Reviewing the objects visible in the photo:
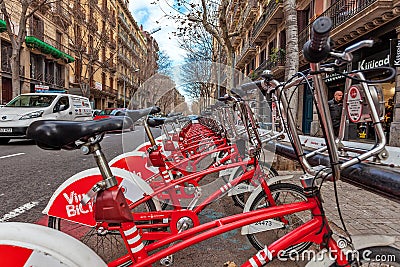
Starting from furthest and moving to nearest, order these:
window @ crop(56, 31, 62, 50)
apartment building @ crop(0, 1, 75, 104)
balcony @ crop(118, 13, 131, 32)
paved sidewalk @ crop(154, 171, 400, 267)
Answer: balcony @ crop(118, 13, 131, 32), window @ crop(56, 31, 62, 50), apartment building @ crop(0, 1, 75, 104), paved sidewalk @ crop(154, 171, 400, 267)

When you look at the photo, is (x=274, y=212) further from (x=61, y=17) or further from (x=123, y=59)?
(x=123, y=59)

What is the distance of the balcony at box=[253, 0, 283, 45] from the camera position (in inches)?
686

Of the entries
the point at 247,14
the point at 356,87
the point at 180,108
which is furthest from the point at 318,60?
the point at 247,14

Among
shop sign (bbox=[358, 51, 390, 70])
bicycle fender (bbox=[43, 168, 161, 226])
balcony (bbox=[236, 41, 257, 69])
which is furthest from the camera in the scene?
balcony (bbox=[236, 41, 257, 69])

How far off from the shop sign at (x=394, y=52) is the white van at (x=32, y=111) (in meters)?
10.4

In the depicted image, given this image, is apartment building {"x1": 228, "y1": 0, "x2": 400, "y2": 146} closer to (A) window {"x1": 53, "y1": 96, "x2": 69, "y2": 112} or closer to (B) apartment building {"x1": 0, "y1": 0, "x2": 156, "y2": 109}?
(A) window {"x1": 53, "y1": 96, "x2": 69, "y2": 112}

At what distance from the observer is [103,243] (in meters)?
2.42

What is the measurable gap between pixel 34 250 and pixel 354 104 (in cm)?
156

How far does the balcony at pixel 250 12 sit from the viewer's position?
2484cm

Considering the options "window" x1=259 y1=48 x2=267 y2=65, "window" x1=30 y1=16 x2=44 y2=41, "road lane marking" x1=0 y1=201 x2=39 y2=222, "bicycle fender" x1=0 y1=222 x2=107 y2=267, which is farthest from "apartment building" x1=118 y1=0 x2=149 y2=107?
"bicycle fender" x1=0 y1=222 x2=107 y2=267

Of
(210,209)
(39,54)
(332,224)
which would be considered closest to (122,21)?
(39,54)

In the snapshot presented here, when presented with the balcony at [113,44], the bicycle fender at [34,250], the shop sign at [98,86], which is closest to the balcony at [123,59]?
the balcony at [113,44]

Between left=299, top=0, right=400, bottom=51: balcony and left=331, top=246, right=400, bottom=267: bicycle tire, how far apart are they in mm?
8601

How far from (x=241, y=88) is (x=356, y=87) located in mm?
1379
